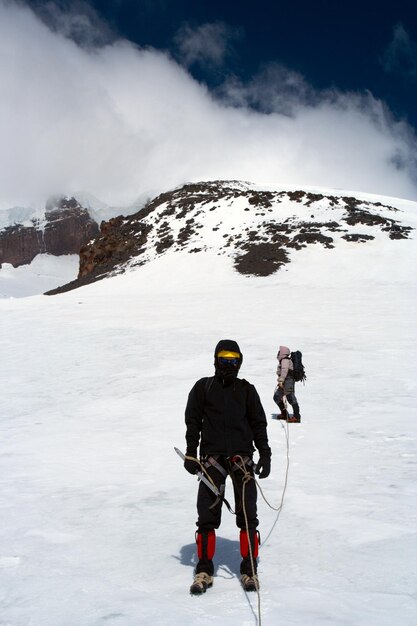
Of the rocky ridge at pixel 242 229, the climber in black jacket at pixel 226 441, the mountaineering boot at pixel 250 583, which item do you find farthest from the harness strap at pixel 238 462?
the rocky ridge at pixel 242 229

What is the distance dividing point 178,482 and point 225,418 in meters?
2.88

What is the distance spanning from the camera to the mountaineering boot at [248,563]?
3.80m

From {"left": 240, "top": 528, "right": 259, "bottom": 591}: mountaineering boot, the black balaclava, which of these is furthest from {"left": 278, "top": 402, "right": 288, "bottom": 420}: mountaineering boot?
the black balaclava

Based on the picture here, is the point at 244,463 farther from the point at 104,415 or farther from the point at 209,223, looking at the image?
the point at 209,223

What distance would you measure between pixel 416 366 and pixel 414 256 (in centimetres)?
2658

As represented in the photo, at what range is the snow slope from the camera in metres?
3.68

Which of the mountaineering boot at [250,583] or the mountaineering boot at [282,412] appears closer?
the mountaineering boot at [250,583]

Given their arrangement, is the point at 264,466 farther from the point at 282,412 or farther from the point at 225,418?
the point at 282,412

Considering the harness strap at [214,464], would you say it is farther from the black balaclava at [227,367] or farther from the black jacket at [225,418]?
the black balaclava at [227,367]

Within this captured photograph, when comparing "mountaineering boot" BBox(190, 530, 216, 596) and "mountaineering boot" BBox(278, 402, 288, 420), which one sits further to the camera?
"mountaineering boot" BBox(278, 402, 288, 420)

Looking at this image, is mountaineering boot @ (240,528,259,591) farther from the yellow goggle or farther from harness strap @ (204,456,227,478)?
the yellow goggle

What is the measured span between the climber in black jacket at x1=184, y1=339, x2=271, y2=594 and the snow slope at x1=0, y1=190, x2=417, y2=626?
48 centimetres

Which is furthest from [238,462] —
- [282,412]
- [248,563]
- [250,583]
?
[282,412]

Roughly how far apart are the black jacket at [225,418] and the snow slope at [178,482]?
108cm
